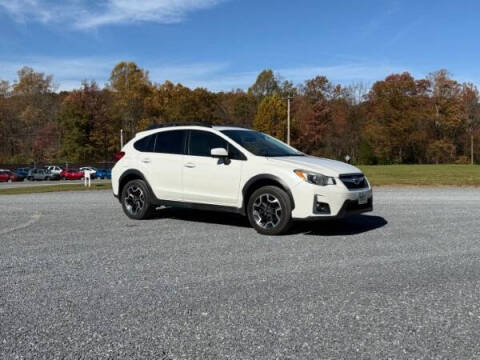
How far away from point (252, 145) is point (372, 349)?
5143 millimetres

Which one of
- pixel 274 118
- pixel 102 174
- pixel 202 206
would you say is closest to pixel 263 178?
pixel 202 206

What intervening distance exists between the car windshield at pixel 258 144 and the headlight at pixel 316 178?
963 mm

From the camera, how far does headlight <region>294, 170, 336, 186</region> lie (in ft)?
21.9

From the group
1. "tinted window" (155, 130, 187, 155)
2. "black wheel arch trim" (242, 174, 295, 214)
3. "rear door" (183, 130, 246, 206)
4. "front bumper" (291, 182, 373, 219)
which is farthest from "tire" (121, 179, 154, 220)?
"front bumper" (291, 182, 373, 219)

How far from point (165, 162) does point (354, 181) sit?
341cm

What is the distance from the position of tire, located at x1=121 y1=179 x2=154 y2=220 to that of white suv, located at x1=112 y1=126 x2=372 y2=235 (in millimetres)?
19

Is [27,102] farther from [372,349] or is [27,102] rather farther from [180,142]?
[372,349]

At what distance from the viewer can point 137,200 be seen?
28.7ft

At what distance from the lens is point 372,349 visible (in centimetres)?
292

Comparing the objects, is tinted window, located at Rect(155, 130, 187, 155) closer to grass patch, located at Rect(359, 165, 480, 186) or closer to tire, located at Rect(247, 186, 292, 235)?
tire, located at Rect(247, 186, 292, 235)

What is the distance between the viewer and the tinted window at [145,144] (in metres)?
8.64

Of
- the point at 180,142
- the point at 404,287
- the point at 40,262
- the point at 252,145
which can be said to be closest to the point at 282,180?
the point at 252,145

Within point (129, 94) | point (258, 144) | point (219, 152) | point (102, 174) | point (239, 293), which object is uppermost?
point (129, 94)

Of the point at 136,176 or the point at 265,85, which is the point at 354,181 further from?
the point at 265,85
